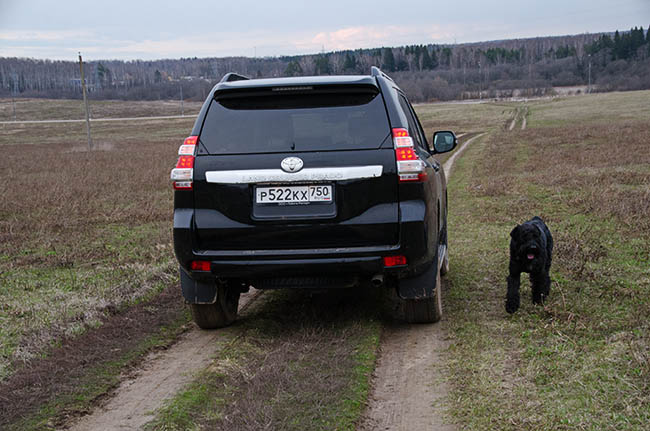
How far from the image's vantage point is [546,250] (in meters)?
5.92

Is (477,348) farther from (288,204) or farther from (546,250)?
(288,204)

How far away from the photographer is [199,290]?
17.7 ft

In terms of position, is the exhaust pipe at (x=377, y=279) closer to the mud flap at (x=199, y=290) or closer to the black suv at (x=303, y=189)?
the black suv at (x=303, y=189)

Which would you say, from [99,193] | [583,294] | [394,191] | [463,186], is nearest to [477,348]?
[394,191]

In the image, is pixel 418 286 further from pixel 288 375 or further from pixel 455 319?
pixel 288 375

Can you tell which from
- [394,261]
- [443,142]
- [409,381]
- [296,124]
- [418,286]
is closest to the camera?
[409,381]

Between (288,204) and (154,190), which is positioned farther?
(154,190)

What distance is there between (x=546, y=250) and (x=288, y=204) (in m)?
2.61

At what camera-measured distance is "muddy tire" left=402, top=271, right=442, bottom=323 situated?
5.58 metres

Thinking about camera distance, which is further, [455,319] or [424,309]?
[455,319]

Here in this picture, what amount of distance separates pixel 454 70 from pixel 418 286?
172 meters

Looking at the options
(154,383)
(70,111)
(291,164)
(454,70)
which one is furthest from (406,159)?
(454,70)

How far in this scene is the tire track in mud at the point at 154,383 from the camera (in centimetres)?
393

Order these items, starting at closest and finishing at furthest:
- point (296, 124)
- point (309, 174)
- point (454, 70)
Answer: point (309, 174) < point (296, 124) < point (454, 70)
